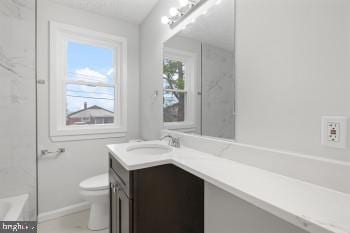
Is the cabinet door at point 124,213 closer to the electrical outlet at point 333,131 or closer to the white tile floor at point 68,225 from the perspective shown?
the white tile floor at point 68,225

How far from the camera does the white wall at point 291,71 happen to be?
0.70 meters

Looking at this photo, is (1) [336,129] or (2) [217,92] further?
(2) [217,92]

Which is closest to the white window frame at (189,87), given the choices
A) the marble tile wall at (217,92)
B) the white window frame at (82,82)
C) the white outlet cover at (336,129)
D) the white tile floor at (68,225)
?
the marble tile wall at (217,92)

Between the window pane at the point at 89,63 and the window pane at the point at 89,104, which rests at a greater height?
the window pane at the point at 89,63

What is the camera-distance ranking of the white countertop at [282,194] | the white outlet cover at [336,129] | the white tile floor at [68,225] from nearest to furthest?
the white countertop at [282,194] < the white outlet cover at [336,129] < the white tile floor at [68,225]

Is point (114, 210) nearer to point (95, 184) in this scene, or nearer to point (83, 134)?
point (95, 184)

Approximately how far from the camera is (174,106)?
1.81 m

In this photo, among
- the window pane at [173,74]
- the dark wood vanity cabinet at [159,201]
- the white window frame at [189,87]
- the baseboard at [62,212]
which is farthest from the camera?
the baseboard at [62,212]

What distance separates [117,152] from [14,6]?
6.10 feet

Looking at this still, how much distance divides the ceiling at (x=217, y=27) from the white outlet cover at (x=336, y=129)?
663 millimetres

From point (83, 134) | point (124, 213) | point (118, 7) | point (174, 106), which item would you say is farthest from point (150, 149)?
point (118, 7)

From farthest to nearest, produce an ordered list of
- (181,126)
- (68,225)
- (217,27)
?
(68,225) < (181,126) < (217,27)

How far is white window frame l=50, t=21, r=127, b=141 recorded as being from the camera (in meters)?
2.05

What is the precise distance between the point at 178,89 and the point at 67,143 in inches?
58.4
